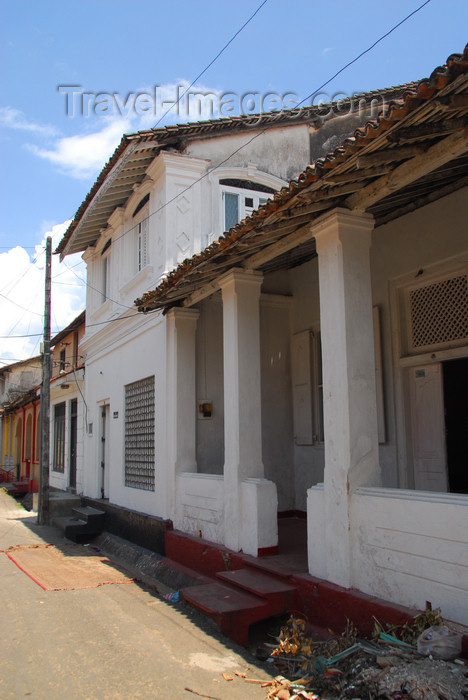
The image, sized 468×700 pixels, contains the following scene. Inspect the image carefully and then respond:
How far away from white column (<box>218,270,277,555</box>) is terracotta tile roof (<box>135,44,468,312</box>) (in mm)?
421

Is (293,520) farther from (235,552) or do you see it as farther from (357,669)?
(357,669)

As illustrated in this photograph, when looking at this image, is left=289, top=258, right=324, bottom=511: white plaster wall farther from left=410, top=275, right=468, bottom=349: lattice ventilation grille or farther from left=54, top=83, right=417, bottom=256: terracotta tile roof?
left=54, top=83, right=417, bottom=256: terracotta tile roof

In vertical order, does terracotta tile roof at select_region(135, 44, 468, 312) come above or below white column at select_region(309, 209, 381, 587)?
above

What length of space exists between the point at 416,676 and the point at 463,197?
15.3ft

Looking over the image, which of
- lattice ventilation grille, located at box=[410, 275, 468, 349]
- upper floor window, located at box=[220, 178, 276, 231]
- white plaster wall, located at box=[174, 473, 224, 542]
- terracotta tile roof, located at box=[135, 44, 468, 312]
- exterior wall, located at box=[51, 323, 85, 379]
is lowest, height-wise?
white plaster wall, located at box=[174, 473, 224, 542]

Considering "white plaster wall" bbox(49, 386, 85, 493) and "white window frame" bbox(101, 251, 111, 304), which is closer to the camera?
"white window frame" bbox(101, 251, 111, 304)

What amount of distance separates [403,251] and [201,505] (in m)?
4.24

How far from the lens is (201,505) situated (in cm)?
805

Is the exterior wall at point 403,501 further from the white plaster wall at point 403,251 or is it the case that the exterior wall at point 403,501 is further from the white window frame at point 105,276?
the white window frame at point 105,276

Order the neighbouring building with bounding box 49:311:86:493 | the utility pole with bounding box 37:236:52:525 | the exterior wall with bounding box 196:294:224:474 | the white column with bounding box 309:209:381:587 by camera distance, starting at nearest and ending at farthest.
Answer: the white column with bounding box 309:209:381:587 < the exterior wall with bounding box 196:294:224:474 < the utility pole with bounding box 37:236:52:525 < the neighbouring building with bounding box 49:311:86:493

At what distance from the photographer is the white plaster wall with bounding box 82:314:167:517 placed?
958 centimetres

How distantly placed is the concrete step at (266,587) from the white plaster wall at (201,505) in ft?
4.26

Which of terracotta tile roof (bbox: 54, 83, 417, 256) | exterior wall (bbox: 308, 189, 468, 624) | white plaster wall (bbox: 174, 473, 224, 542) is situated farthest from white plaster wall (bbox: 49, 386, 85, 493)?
exterior wall (bbox: 308, 189, 468, 624)

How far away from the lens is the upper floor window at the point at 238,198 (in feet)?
34.4
